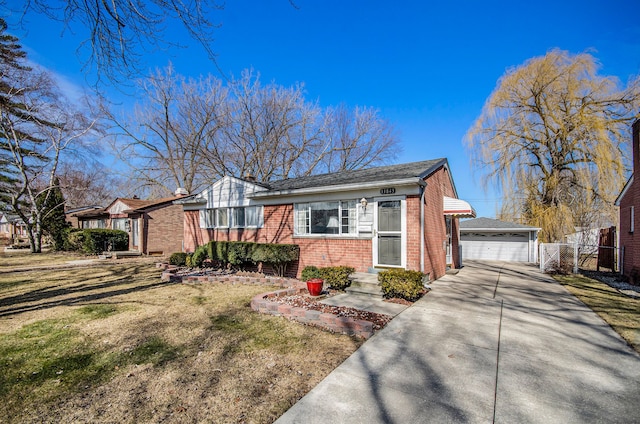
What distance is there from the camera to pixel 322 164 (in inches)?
1153

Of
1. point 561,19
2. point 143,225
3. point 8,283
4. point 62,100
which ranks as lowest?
point 8,283

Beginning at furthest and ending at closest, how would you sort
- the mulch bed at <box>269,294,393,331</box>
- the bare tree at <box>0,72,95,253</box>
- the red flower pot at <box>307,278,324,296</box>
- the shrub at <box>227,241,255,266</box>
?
1. the bare tree at <box>0,72,95,253</box>
2. the shrub at <box>227,241,255,266</box>
3. the red flower pot at <box>307,278,324,296</box>
4. the mulch bed at <box>269,294,393,331</box>

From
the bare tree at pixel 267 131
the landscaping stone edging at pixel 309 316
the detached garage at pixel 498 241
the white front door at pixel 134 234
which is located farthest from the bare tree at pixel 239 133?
the landscaping stone edging at pixel 309 316

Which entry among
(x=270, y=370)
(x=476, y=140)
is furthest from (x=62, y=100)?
(x=476, y=140)

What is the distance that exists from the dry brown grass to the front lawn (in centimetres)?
471

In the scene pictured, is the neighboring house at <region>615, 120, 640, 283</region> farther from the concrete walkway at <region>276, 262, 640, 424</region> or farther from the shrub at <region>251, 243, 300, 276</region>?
the shrub at <region>251, 243, 300, 276</region>

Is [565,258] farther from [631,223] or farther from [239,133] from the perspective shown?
[239,133]

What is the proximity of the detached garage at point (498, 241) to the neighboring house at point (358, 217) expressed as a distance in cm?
718

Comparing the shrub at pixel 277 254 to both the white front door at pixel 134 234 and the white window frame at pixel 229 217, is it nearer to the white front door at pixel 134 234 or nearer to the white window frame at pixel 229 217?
the white window frame at pixel 229 217

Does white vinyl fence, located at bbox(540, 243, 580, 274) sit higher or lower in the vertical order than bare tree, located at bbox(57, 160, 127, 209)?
lower

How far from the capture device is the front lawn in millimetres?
5101

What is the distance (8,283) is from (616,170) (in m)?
25.6

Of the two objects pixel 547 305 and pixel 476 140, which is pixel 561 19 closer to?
pixel 476 140

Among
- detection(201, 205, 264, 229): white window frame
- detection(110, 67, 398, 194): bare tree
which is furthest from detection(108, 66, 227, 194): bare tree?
detection(201, 205, 264, 229): white window frame
